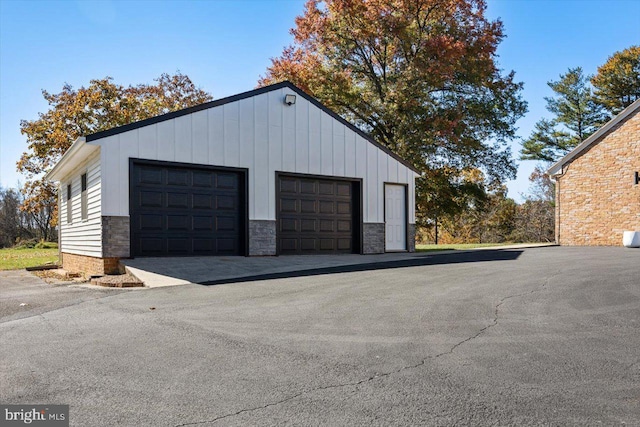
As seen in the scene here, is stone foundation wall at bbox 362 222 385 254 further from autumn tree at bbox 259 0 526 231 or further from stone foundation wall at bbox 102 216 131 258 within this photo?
stone foundation wall at bbox 102 216 131 258

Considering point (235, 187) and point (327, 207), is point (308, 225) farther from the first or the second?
point (235, 187)

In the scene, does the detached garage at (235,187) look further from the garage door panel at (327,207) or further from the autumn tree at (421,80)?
the autumn tree at (421,80)

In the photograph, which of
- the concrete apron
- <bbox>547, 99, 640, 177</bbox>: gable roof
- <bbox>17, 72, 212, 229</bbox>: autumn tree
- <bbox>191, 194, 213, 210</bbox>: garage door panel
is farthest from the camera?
<bbox>17, 72, 212, 229</bbox>: autumn tree

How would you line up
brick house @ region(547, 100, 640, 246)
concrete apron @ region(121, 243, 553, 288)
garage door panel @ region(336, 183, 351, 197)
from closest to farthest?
concrete apron @ region(121, 243, 553, 288), garage door panel @ region(336, 183, 351, 197), brick house @ region(547, 100, 640, 246)

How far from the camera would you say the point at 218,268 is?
429 inches

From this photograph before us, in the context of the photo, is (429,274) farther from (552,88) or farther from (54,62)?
(552,88)

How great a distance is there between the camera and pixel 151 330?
17.1 feet

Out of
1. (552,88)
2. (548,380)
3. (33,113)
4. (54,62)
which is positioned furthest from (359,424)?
(552,88)

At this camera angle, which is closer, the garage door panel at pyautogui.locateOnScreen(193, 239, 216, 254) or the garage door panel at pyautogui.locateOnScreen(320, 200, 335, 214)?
the garage door panel at pyautogui.locateOnScreen(193, 239, 216, 254)

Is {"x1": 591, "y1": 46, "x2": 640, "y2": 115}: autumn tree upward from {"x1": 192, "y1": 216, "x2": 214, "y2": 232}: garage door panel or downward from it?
upward

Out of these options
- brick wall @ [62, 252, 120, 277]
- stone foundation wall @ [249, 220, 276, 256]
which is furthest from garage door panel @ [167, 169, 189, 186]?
brick wall @ [62, 252, 120, 277]

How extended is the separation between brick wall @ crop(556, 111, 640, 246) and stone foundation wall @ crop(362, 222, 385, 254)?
11491 millimetres

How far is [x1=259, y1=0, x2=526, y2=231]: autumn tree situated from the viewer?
21703mm

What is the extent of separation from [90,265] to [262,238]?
15.0ft
